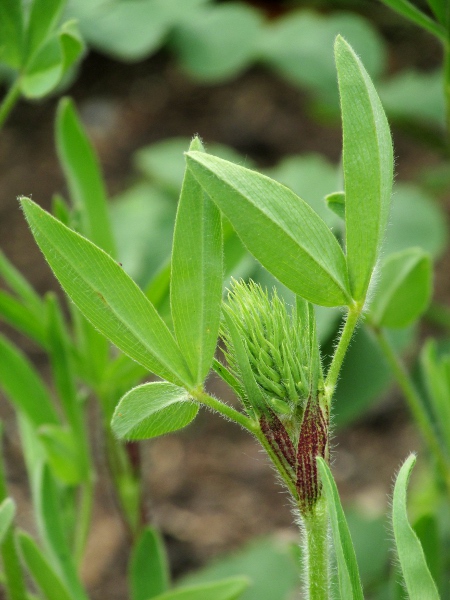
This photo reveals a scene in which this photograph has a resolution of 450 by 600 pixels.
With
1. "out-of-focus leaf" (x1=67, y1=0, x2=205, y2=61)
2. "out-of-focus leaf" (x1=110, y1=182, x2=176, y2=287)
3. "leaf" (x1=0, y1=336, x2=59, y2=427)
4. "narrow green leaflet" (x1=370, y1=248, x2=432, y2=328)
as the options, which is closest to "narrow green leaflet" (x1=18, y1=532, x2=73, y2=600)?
"leaf" (x1=0, y1=336, x2=59, y2=427)

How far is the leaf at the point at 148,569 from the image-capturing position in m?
0.68

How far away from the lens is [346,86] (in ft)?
1.35

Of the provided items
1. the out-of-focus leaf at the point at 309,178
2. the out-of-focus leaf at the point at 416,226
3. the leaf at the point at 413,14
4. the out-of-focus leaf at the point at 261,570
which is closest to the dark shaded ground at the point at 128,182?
the out-of-focus leaf at the point at 261,570

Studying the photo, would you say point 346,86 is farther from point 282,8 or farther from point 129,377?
point 282,8

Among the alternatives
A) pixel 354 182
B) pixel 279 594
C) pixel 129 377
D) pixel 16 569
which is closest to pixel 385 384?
pixel 279 594

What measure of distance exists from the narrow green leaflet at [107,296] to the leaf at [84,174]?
1.03ft

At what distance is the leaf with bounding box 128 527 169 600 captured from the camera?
679 mm

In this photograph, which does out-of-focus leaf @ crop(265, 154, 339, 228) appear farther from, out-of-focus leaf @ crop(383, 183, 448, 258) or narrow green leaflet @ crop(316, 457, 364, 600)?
narrow green leaflet @ crop(316, 457, 364, 600)

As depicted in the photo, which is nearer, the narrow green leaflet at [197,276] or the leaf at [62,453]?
the narrow green leaflet at [197,276]

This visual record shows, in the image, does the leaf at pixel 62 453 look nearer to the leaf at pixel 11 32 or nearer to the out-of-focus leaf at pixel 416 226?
the leaf at pixel 11 32

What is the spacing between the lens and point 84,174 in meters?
0.76

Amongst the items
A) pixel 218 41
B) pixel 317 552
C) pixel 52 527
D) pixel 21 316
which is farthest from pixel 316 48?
pixel 317 552

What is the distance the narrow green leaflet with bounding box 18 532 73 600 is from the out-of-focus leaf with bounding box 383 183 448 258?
95 centimetres

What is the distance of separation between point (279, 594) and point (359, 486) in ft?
1.23
